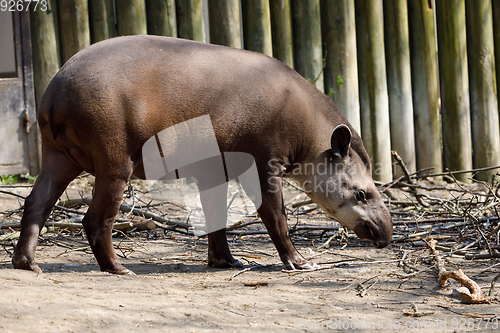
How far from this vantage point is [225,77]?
3.38 meters

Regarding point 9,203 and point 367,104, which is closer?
point 9,203

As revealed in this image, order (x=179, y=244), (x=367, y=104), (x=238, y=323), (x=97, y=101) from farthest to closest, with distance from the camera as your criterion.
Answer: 1. (x=367, y=104)
2. (x=179, y=244)
3. (x=97, y=101)
4. (x=238, y=323)

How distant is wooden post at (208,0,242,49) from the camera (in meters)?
6.24

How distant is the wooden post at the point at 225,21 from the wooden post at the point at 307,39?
768mm

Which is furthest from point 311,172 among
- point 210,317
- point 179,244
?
point 210,317

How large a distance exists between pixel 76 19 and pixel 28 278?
4002 mm

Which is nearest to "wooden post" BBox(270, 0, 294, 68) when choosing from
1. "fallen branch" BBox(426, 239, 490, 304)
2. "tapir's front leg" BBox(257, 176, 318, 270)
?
"tapir's front leg" BBox(257, 176, 318, 270)

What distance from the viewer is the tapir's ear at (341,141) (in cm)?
362

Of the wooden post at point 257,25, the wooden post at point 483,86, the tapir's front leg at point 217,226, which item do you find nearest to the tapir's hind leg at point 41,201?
the tapir's front leg at point 217,226

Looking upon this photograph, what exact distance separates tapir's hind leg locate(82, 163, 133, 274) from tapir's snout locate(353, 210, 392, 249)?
1.66 meters

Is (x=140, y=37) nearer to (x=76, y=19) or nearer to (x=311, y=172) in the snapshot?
(x=311, y=172)

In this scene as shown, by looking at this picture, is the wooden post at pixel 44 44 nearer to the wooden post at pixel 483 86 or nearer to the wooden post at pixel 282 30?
the wooden post at pixel 282 30

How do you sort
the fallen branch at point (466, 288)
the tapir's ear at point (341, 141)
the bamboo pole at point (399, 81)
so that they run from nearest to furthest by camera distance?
the fallen branch at point (466, 288) → the tapir's ear at point (341, 141) → the bamboo pole at point (399, 81)

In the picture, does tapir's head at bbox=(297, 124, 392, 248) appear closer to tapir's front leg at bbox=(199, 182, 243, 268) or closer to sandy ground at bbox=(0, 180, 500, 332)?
sandy ground at bbox=(0, 180, 500, 332)
